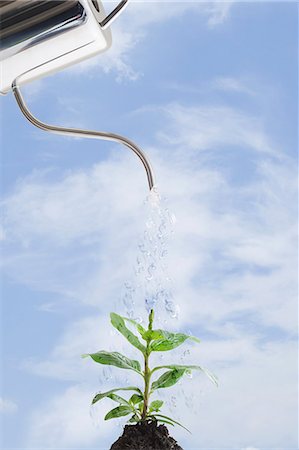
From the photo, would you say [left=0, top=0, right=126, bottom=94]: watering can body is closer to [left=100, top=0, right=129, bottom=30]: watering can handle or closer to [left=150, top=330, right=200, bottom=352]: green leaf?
[left=100, top=0, right=129, bottom=30]: watering can handle

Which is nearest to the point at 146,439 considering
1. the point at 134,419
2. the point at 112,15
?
the point at 134,419

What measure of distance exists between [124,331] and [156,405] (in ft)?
0.29

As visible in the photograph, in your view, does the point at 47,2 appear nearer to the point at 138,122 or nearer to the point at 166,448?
the point at 166,448

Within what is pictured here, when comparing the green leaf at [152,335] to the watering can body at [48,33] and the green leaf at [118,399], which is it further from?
the watering can body at [48,33]

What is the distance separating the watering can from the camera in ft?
2.07

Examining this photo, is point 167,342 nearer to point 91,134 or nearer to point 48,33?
point 91,134

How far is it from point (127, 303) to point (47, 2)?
31cm

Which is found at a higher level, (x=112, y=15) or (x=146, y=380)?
(x=112, y=15)

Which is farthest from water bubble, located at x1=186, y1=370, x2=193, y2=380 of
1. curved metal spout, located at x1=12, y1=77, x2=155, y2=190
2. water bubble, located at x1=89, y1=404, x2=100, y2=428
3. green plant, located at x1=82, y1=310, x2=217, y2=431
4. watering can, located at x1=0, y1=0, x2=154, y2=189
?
watering can, located at x1=0, y1=0, x2=154, y2=189

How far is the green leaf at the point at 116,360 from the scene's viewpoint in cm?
81

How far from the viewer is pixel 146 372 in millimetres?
817

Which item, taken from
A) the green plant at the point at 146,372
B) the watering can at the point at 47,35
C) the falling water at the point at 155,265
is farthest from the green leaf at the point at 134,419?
the watering can at the point at 47,35

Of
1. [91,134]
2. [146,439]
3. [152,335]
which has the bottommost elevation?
[146,439]

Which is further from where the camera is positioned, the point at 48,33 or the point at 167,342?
the point at 167,342
